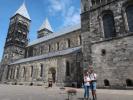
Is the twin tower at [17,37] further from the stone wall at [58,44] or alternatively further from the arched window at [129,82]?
the arched window at [129,82]

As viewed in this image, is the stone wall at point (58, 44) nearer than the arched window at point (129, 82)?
No

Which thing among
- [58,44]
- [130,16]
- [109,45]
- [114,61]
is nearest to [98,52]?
[109,45]

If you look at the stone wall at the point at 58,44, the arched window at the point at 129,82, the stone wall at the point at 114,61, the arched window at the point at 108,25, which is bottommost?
the arched window at the point at 129,82

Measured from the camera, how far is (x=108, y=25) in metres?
15.9

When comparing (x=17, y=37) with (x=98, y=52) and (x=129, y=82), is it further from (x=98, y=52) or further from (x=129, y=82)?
(x=129, y=82)

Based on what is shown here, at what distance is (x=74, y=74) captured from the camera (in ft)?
69.7

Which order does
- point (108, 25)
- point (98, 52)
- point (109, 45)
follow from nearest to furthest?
point (109, 45) < point (98, 52) < point (108, 25)

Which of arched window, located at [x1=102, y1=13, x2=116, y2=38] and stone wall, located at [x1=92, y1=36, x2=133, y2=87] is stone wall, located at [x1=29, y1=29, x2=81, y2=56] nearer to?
arched window, located at [x1=102, y1=13, x2=116, y2=38]

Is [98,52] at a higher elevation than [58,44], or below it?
below

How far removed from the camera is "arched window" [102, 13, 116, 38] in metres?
15.3

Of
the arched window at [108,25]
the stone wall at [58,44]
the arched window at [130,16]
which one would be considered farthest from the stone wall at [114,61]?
the stone wall at [58,44]

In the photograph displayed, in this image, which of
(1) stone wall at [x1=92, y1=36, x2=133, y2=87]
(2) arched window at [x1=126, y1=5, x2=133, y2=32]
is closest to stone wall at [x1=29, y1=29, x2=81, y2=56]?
(1) stone wall at [x1=92, y1=36, x2=133, y2=87]

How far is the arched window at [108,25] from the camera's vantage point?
15.3m

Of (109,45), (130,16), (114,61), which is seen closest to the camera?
(114,61)
